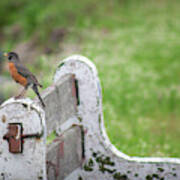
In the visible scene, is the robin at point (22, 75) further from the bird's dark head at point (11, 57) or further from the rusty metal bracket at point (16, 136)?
the rusty metal bracket at point (16, 136)

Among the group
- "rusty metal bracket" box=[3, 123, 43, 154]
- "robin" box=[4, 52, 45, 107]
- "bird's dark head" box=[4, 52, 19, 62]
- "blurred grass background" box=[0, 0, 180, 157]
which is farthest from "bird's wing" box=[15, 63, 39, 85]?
"blurred grass background" box=[0, 0, 180, 157]

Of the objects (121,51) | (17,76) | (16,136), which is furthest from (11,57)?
(121,51)

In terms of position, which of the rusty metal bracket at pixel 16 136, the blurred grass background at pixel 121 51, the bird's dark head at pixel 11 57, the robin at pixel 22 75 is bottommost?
the rusty metal bracket at pixel 16 136

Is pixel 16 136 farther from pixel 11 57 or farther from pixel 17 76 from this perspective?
pixel 11 57

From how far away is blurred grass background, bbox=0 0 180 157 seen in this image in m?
6.97

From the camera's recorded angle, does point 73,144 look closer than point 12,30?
Yes

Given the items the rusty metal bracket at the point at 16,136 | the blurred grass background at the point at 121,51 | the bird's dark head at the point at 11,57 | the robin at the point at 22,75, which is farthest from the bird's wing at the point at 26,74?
the blurred grass background at the point at 121,51

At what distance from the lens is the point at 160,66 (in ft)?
34.0

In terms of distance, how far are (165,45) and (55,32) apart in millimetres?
3000

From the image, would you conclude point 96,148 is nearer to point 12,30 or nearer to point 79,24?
point 79,24

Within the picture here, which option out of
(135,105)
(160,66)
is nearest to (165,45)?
(160,66)

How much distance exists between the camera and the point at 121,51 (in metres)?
11.4

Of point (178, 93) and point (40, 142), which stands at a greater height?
point (178, 93)

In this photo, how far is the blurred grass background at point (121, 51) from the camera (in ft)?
22.9
